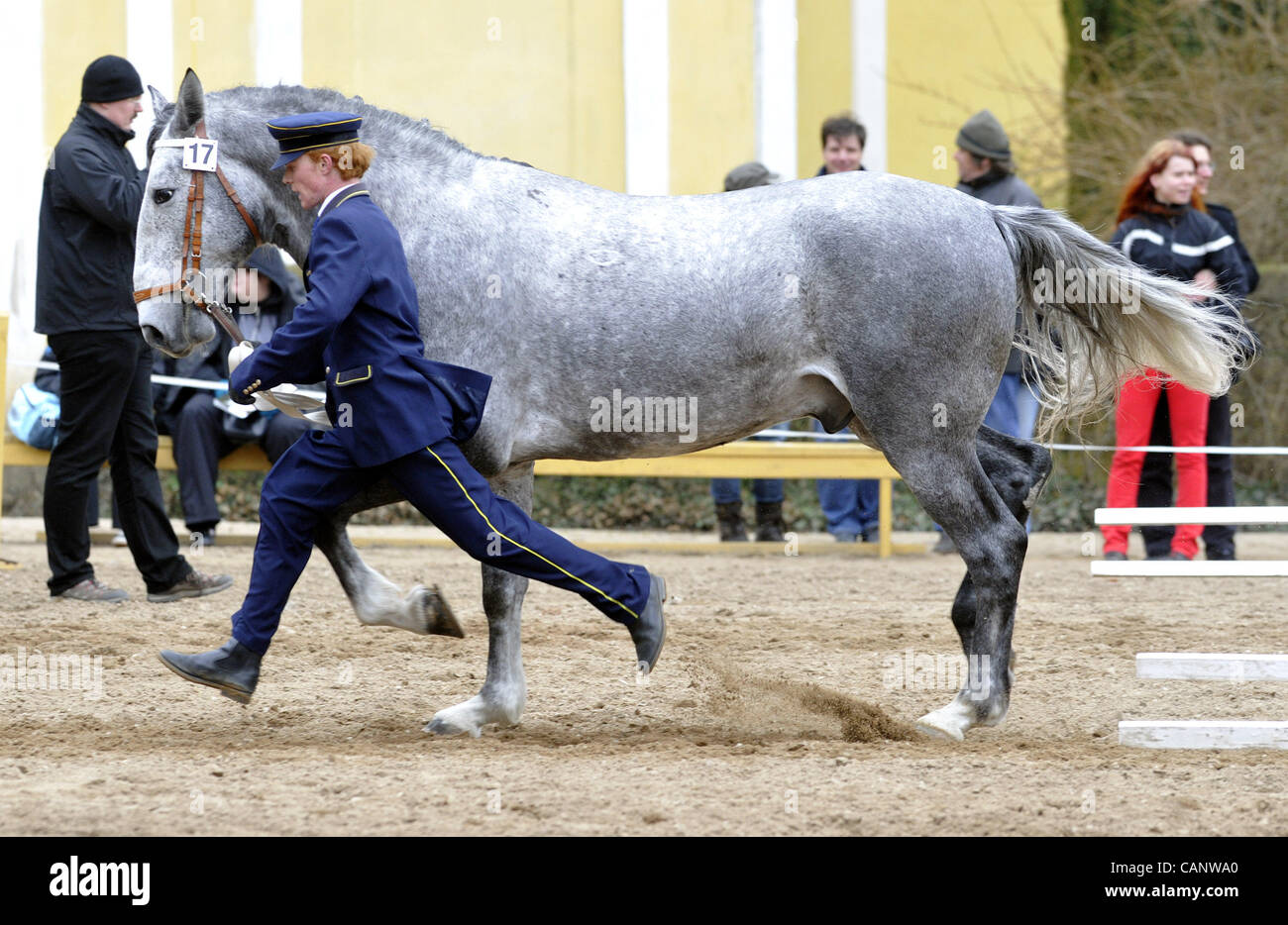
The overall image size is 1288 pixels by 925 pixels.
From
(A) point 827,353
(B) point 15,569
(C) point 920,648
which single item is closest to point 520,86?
(B) point 15,569

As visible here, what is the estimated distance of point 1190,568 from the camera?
5.04 m

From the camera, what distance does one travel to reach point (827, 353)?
5.08m

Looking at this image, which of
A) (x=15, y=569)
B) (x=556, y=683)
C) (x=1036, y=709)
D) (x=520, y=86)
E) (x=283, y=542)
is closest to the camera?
(x=283, y=542)

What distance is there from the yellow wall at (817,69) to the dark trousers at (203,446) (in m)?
5.86

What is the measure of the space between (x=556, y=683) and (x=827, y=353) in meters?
1.82

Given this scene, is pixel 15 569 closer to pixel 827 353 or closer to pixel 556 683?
pixel 556 683

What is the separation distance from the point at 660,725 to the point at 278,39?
8712 millimetres

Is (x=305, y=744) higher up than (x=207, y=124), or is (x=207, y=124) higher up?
(x=207, y=124)

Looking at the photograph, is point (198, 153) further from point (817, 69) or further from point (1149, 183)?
point (817, 69)

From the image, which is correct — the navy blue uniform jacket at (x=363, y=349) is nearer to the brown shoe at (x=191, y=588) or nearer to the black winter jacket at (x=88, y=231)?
the black winter jacket at (x=88, y=231)

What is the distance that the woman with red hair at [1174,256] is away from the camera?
9039 mm

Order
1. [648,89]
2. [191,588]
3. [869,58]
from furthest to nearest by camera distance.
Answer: [869,58] < [648,89] < [191,588]

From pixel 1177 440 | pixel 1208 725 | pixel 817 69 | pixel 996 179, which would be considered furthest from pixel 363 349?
pixel 817 69

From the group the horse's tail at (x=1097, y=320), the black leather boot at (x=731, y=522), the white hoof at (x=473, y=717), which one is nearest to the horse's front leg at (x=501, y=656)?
the white hoof at (x=473, y=717)
